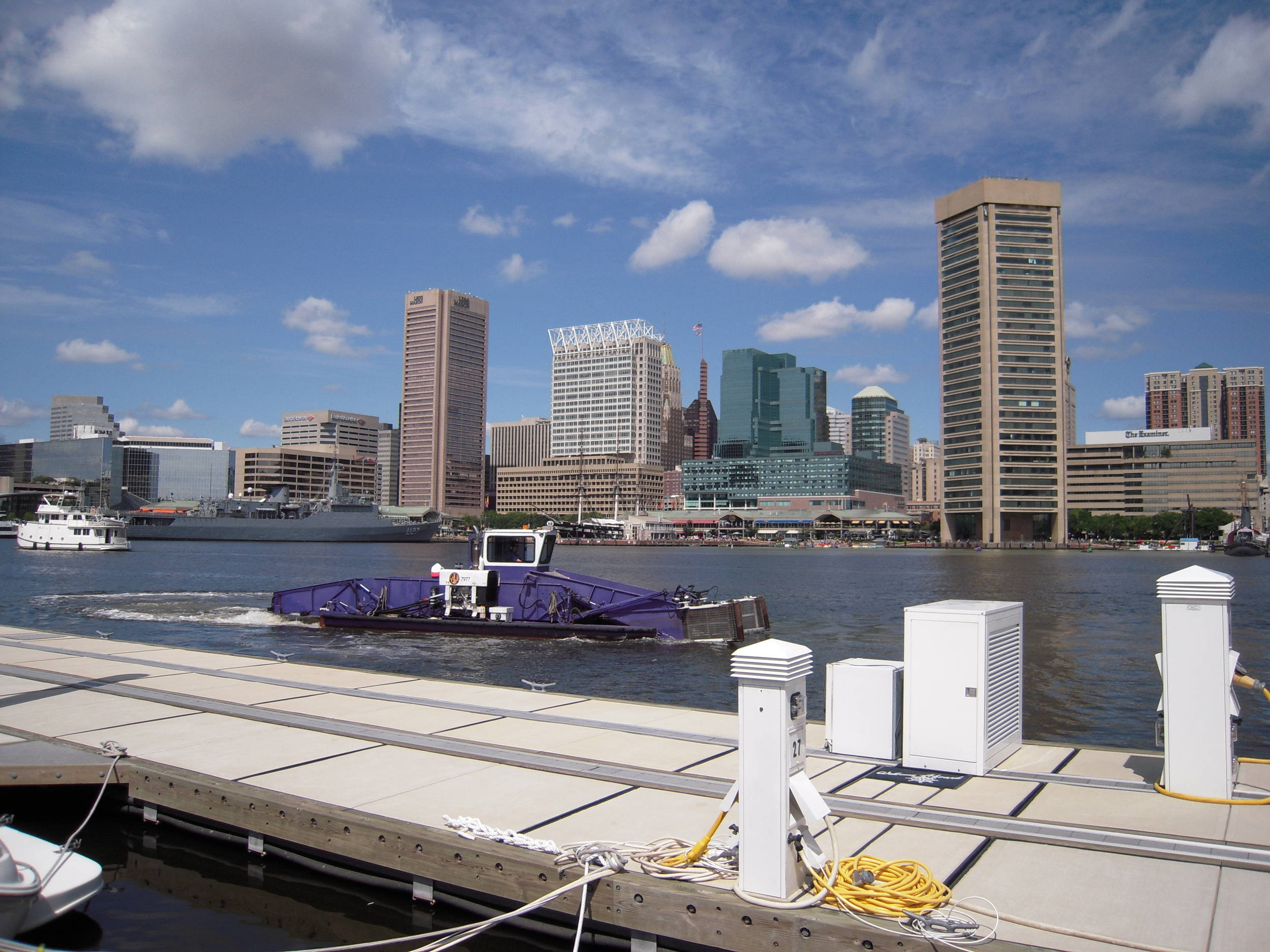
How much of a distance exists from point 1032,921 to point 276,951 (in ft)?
18.9

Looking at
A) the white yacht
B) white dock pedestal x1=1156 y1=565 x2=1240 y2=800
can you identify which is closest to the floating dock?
white dock pedestal x1=1156 y1=565 x2=1240 y2=800

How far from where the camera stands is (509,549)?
1266 inches

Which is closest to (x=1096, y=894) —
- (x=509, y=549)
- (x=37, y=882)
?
(x=37, y=882)

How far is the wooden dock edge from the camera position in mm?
5398

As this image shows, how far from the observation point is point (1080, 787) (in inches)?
325

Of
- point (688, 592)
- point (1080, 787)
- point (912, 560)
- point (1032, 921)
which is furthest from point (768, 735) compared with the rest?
point (912, 560)

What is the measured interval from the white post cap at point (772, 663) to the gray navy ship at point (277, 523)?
158241 mm

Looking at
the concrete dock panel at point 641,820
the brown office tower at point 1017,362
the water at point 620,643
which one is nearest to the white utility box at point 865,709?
the concrete dock panel at point 641,820

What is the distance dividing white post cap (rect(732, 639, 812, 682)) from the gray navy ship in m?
158

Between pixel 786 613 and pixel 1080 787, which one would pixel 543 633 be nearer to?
pixel 786 613

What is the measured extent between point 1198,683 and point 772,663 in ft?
14.7

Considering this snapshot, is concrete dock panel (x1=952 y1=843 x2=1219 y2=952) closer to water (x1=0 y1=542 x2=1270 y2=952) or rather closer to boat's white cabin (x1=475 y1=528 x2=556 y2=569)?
Answer: water (x1=0 y1=542 x2=1270 y2=952)

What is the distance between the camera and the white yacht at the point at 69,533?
107m

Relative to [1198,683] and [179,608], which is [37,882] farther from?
[179,608]
